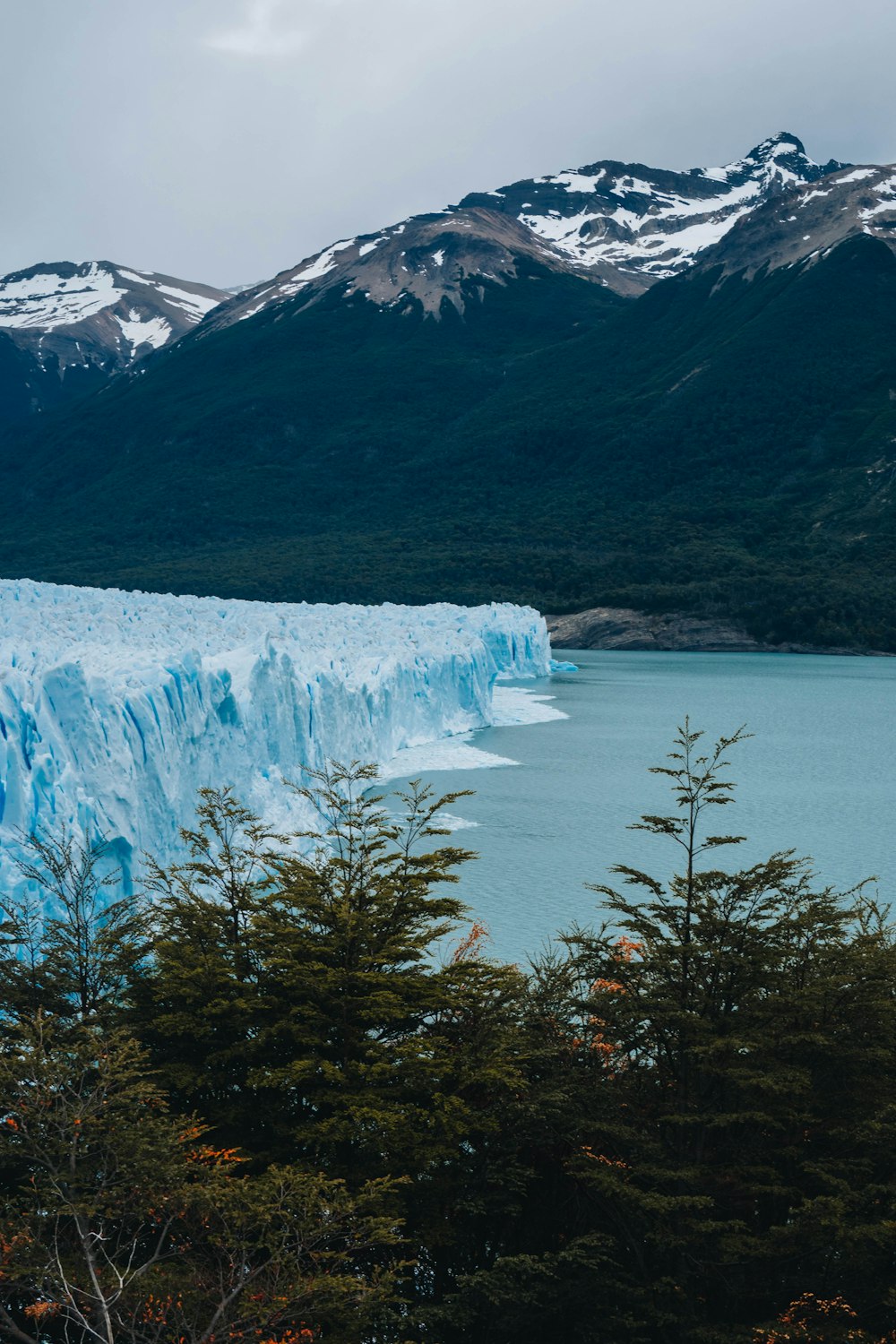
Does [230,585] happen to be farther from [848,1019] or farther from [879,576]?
[848,1019]

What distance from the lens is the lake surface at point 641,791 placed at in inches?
605

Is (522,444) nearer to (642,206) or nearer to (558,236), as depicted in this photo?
(558,236)

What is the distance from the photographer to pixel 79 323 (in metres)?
159

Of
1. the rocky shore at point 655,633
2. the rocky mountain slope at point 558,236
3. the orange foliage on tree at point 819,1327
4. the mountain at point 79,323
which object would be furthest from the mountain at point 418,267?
the orange foliage on tree at point 819,1327

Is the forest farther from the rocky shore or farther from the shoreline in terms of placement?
the rocky shore

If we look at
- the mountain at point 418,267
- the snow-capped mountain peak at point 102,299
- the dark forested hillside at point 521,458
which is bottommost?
the dark forested hillside at point 521,458

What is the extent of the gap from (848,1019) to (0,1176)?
A: 13.5 feet

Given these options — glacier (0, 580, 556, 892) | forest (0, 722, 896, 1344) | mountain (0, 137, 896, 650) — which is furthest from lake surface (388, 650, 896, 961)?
mountain (0, 137, 896, 650)

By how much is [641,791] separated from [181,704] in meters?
10.6

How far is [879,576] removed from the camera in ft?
190

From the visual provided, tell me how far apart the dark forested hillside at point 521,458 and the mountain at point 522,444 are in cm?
21

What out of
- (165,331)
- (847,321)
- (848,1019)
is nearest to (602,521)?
(847,321)

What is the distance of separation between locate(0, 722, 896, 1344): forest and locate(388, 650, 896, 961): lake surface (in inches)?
219

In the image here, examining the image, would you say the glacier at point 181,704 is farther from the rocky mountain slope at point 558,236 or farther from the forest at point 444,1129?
the rocky mountain slope at point 558,236
